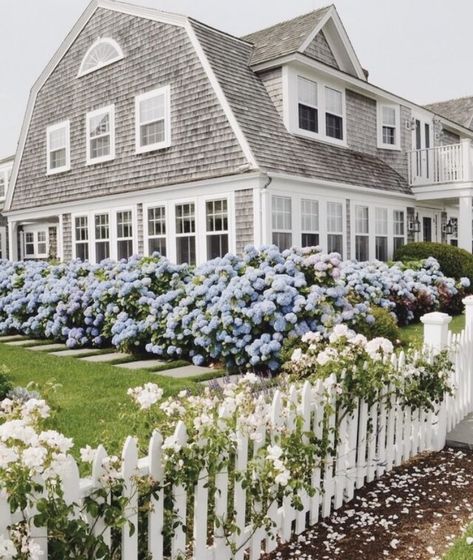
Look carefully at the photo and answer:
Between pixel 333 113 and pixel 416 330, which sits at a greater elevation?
pixel 333 113

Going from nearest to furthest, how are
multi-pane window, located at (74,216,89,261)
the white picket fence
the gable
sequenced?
the white picket fence → the gable → multi-pane window, located at (74,216,89,261)

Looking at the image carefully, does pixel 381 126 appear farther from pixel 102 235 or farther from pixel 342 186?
pixel 102 235

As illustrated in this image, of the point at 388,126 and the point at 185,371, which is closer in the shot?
the point at 185,371

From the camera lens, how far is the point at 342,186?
13.8 metres

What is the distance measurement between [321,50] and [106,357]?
1082 cm

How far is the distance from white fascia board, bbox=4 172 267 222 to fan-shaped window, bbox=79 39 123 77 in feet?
12.2

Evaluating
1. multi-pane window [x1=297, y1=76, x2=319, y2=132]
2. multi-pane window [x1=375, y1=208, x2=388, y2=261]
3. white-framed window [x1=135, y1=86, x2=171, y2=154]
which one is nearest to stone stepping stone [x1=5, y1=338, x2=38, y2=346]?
white-framed window [x1=135, y1=86, x2=171, y2=154]

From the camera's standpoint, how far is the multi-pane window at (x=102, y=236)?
1540cm

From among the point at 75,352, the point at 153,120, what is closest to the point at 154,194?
the point at 153,120

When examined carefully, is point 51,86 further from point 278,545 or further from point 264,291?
point 278,545

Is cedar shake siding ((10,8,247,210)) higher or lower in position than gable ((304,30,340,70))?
lower

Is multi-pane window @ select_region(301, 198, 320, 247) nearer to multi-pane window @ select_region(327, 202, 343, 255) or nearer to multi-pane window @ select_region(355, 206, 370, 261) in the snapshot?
multi-pane window @ select_region(327, 202, 343, 255)

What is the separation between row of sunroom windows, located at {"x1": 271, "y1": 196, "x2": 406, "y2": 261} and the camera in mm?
12461

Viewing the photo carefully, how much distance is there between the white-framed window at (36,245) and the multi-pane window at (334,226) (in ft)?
34.2
